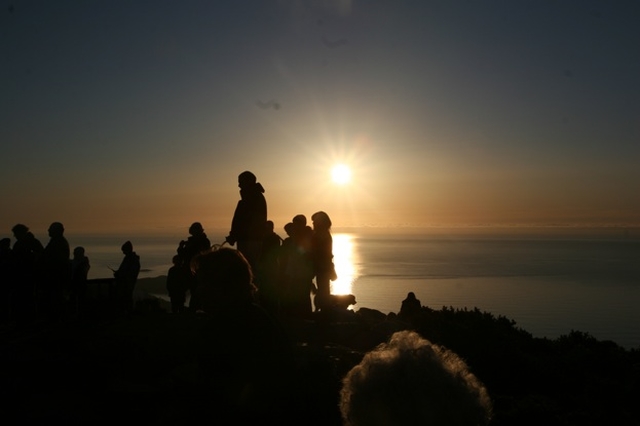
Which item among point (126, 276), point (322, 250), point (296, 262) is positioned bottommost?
point (126, 276)

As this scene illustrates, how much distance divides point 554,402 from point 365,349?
10.2 ft

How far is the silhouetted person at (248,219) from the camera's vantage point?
10031mm

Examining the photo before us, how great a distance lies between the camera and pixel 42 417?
5906 millimetres

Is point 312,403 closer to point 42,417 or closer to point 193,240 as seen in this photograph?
point 42,417

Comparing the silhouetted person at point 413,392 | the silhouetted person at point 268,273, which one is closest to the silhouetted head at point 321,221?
the silhouetted person at point 268,273

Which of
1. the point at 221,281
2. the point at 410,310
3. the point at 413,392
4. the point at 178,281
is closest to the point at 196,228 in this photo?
the point at 178,281

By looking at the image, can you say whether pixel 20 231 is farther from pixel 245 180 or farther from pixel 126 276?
pixel 245 180

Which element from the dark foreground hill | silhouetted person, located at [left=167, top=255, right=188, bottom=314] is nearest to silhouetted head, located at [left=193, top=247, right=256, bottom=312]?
the dark foreground hill

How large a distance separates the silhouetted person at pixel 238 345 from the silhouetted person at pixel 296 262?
23.1ft

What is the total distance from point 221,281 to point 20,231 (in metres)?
9.60

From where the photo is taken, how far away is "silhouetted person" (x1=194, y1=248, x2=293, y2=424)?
3613 mm

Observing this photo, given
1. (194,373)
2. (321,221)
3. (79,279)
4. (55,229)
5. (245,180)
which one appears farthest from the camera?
(79,279)

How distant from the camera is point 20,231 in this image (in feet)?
38.3

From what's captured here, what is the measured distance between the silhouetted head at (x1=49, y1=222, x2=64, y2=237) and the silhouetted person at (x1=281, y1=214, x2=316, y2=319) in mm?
4398
